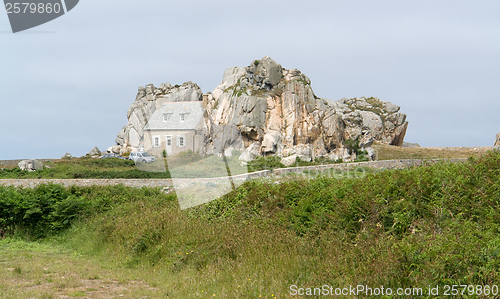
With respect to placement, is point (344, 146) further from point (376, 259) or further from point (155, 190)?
point (376, 259)

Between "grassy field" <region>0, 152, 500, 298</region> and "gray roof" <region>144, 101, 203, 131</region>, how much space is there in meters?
38.7

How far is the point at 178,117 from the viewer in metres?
54.2

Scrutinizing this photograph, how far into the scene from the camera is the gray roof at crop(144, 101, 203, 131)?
171 ft

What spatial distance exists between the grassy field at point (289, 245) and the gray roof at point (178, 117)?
38671 millimetres

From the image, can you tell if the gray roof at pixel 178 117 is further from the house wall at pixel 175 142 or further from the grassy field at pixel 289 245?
the grassy field at pixel 289 245

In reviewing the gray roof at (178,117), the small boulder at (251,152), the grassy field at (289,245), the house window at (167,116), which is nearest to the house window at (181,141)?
the gray roof at (178,117)

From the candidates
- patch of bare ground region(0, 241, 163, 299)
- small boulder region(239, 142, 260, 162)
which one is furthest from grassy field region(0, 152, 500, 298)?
small boulder region(239, 142, 260, 162)

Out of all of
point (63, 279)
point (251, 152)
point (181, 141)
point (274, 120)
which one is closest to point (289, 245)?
point (63, 279)

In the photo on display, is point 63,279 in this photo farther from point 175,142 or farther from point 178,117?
point 178,117

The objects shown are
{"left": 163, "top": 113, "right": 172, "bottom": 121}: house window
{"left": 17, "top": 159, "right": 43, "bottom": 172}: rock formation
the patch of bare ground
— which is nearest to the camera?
the patch of bare ground

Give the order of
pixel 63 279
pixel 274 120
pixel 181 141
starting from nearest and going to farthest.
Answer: pixel 63 279 → pixel 274 120 → pixel 181 141

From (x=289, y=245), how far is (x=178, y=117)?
48.1 meters

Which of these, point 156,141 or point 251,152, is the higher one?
point 156,141

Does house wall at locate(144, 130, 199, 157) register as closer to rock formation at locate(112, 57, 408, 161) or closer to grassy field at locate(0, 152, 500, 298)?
rock formation at locate(112, 57, 408, 161)
